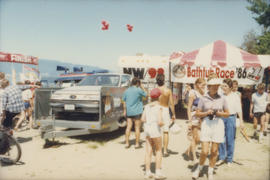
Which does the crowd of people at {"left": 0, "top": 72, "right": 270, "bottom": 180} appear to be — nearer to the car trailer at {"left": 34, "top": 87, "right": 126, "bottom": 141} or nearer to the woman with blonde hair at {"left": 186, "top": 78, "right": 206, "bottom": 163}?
the woman with blonde hair at {"left": 186, "top": 78, "right": 206, "bottom": 163}

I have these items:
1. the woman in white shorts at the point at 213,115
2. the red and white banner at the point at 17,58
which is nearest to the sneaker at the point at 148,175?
the woman in white shorts at the point at 213,115

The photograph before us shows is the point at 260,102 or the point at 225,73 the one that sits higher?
the point at 225,73

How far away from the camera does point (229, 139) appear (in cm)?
434

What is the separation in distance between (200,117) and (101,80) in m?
4.38

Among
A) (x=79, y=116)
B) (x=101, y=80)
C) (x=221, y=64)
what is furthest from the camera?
(x=221, y=64)

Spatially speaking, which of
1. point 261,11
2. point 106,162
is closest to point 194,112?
point 106,162

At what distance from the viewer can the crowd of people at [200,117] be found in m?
3.45

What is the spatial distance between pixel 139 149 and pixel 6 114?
3675 millimetres

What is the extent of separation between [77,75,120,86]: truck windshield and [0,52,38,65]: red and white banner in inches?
314

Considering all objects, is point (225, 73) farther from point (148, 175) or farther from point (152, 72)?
point (148, 175)

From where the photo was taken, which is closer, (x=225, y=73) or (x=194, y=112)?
(x=194, y=112)

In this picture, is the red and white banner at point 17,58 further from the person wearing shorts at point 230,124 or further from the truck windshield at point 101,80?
the person wearing shorts at point 230,124

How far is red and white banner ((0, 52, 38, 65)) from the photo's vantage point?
11945 millimetres

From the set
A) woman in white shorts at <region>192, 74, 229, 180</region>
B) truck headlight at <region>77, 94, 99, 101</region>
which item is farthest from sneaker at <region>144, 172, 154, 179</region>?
truck headlight at <region>77, 94, 99, 101</region>
